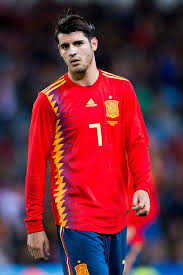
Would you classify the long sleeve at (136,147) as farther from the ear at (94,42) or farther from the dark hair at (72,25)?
the dark hair at (72,25)

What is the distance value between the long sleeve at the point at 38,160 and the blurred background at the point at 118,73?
2983mm

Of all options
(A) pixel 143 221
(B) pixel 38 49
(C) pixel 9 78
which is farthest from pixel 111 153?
(B) pixel 38 49

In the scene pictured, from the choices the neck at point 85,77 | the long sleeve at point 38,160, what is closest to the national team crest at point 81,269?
the long sleeve at point 38,160

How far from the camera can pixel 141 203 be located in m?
3.26

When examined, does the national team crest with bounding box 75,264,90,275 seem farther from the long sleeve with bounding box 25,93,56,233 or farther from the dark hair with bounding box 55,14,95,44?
the dark hair with bounding box 55,14,95,44

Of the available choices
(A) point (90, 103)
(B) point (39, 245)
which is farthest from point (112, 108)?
(B) point (39, 245)

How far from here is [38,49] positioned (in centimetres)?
948

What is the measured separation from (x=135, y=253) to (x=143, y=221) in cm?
41

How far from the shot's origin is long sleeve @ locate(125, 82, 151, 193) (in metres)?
3.45

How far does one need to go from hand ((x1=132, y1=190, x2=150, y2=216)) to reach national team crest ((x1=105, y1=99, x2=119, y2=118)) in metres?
0.48

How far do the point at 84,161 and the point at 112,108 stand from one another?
0.37 metres

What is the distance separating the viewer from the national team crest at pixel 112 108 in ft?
11.3

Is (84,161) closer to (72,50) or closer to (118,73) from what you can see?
(72,50)

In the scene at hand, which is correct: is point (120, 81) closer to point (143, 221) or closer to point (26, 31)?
point (143, 221)
